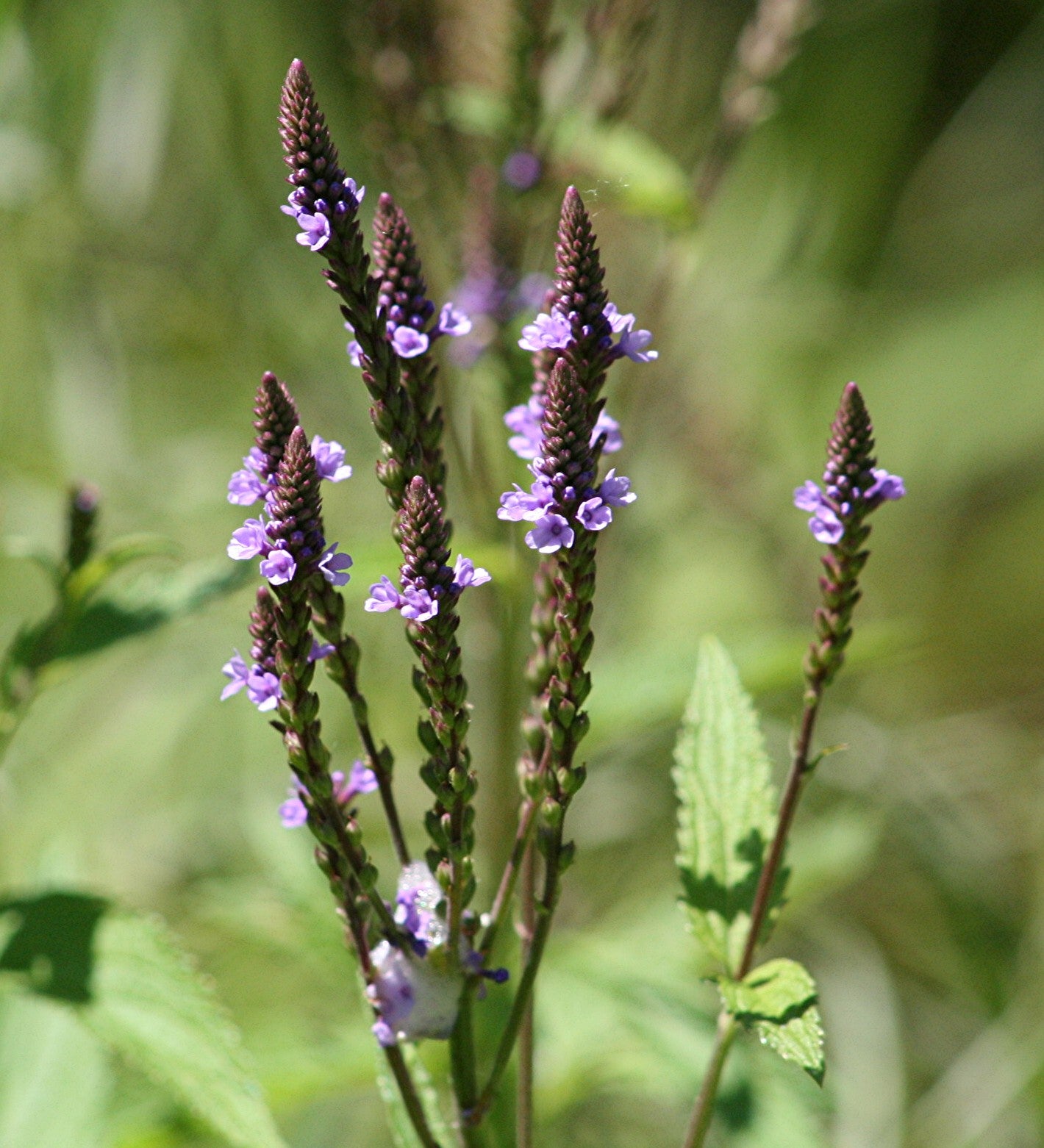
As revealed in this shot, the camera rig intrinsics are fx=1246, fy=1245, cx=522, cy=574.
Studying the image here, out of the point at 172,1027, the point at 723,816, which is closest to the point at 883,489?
the point at 723,816

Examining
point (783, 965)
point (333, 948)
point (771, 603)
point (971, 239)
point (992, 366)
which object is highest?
point (971, 239)

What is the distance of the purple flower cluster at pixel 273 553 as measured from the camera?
80 cm

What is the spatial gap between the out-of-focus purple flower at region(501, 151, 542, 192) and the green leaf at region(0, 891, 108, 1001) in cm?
107

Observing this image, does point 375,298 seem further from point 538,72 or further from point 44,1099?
point 44,1099

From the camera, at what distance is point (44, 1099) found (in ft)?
4.78

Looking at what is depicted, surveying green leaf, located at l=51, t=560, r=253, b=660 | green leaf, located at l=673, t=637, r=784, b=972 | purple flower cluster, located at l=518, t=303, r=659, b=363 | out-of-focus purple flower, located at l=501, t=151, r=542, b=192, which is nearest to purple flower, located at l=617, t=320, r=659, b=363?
purple flower cluster, located at l=518, t=303, r=659, b=363

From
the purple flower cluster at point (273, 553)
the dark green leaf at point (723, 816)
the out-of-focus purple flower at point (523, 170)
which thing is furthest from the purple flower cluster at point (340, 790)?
the out-of-focus purple flower at point (523, 170)

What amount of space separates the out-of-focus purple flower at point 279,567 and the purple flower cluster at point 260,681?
10cm

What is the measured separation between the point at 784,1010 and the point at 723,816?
196 millimetres

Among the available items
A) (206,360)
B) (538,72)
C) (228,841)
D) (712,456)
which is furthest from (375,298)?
(206,360)

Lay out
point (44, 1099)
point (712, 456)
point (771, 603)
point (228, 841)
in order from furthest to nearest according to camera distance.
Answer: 1. point (771, 603)
2. point (228, 841)
3. point (712, 456)
4. point (44, 1099)

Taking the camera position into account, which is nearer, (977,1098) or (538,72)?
(538,72)

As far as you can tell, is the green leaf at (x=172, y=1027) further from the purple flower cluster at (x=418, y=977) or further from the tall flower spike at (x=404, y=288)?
the tall flower spike at (x=404, y=288)

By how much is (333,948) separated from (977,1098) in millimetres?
1190
